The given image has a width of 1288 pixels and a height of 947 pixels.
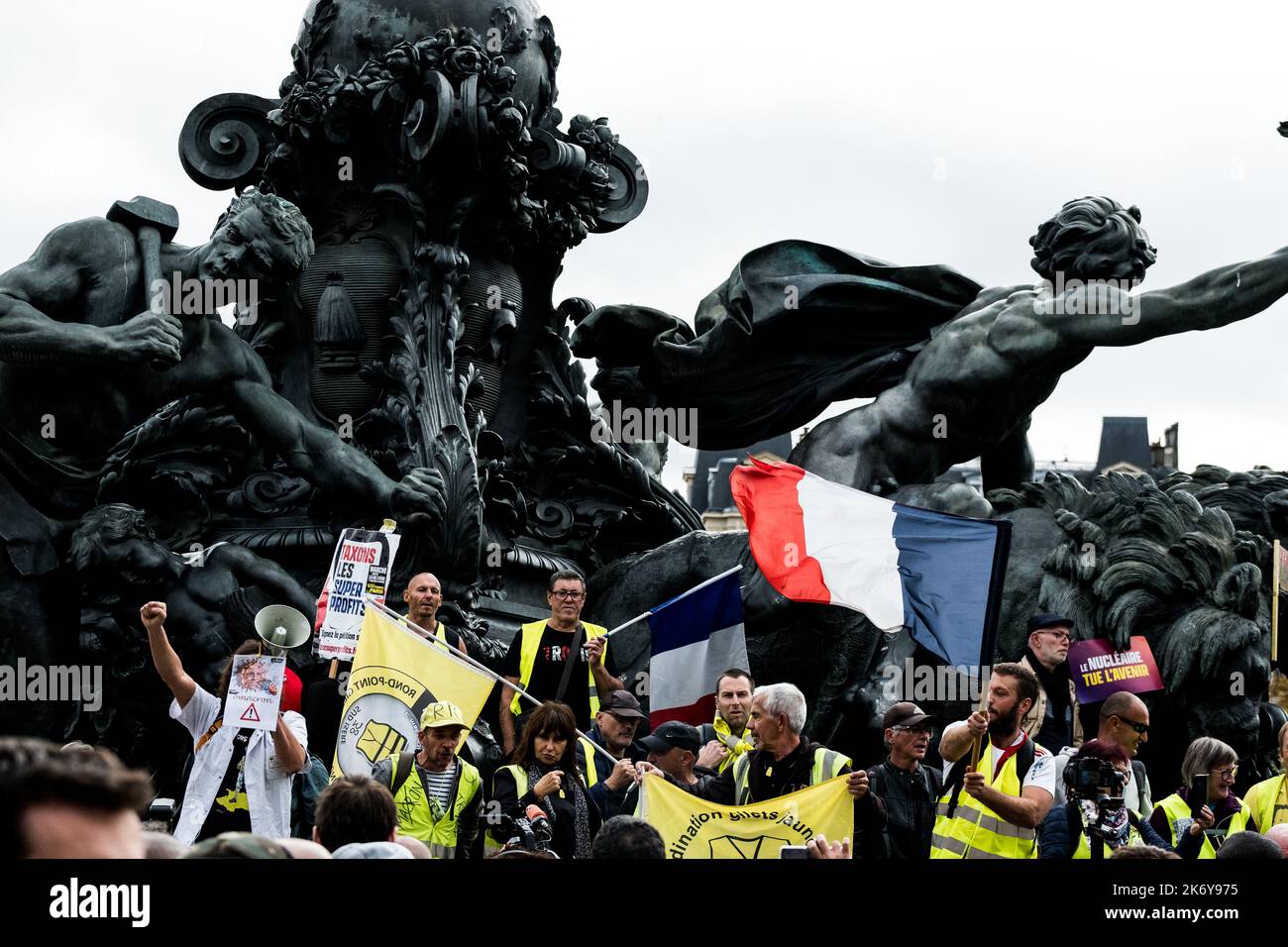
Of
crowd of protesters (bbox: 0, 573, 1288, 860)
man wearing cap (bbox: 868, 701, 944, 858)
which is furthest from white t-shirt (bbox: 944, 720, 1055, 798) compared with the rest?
man wearing cap (bbox: 868, 701, 944, 858)

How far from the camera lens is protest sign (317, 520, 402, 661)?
12.6 meters

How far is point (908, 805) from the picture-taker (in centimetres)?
1006

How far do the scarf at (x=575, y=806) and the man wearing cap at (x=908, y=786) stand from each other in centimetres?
114

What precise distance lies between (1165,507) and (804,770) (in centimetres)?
536

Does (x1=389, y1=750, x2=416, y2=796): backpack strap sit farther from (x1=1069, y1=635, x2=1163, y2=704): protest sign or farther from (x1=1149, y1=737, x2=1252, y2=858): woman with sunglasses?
(x1=1069, y1=635, x2=1163, y2=704): protest sign

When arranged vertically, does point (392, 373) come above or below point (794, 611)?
above

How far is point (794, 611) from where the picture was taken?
15.4 meters

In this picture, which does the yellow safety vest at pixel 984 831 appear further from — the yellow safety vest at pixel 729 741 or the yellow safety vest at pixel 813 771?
the yellow safety vest at pixel 729 741

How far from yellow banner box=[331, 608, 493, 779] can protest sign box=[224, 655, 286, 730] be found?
0.96 metres

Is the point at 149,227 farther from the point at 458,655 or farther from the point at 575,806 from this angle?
the point at 575,806

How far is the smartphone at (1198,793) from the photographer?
10367mm

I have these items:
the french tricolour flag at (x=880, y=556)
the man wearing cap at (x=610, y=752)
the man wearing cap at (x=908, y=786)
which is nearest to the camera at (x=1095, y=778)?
the man wearing cap at (x=908, y=786)

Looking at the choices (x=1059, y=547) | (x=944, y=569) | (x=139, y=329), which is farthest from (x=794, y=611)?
(x=139, y=329)
